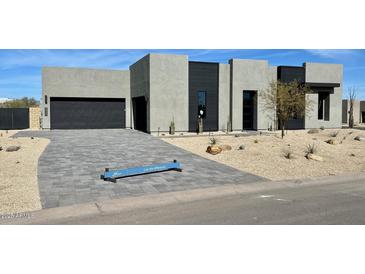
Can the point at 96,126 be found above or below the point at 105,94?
below

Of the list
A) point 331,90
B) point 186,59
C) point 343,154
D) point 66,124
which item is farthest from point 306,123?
point 66,124

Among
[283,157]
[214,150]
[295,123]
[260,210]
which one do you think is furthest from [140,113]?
[260,210]

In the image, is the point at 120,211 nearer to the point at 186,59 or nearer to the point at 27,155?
the point at 27,155

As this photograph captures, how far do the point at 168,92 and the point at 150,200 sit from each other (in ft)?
54.3

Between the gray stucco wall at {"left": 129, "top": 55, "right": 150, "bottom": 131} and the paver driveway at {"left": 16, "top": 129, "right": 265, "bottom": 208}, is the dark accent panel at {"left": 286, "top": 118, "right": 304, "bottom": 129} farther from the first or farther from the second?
the paver driveway at {"left": 16, "top": 129, "right": 265, "bottom": 208}

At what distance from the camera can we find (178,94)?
2431 centimetres

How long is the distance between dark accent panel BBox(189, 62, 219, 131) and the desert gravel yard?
6325 mm

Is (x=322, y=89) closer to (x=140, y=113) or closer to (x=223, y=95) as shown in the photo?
(x=223, y=95)

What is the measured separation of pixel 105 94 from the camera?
28766 millimetres

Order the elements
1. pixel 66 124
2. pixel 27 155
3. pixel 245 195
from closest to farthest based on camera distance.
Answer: pixel 245 195 → pixel 27 155 → pixel 66 124

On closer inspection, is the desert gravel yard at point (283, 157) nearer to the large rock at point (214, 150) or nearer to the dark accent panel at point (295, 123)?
the large rock at point (214, 150)

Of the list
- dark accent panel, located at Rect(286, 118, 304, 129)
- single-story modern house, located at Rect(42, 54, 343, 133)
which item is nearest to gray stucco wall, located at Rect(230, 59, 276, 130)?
single-story modern house, located at Rect(42, 54, 343, 133)

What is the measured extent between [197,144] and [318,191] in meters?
9.33

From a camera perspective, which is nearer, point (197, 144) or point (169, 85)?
point (197, 144)
